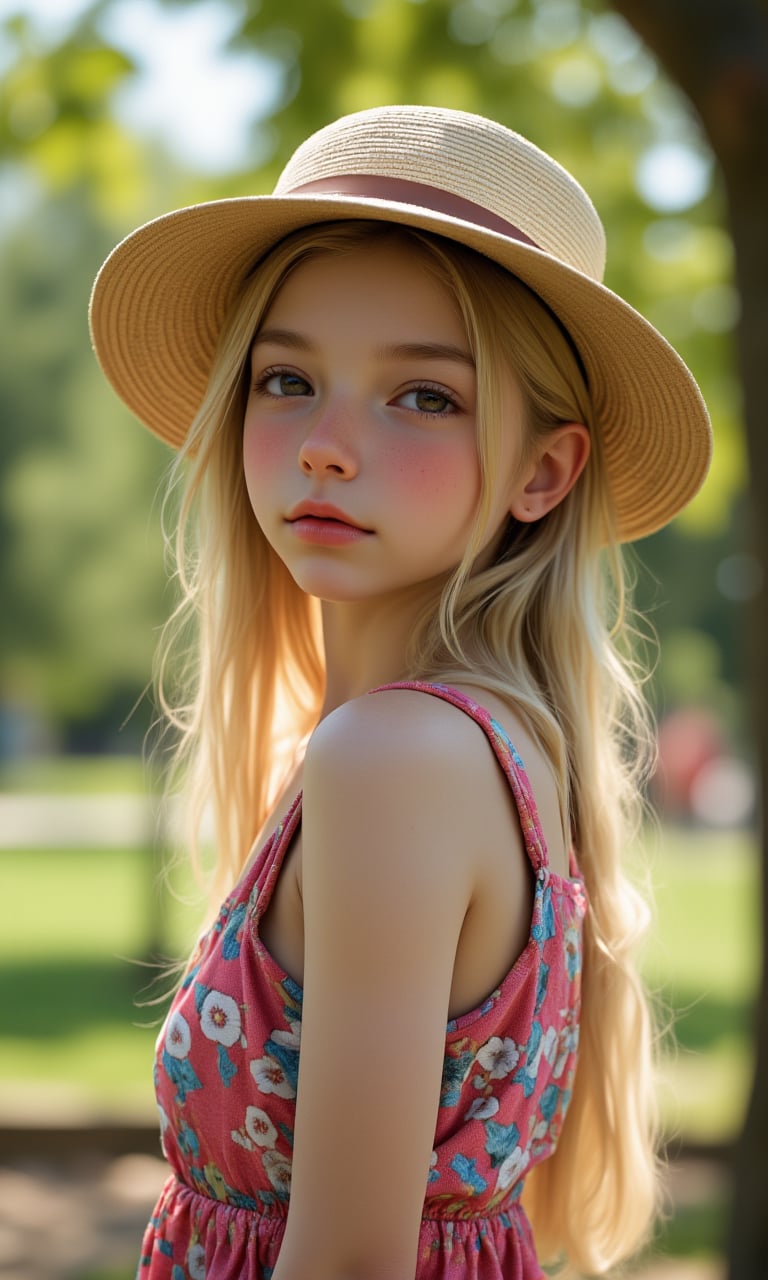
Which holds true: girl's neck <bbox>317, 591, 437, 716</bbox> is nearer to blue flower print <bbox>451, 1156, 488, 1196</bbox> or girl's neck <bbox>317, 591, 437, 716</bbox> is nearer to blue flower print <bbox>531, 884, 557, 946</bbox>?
blue flower print <bbox>531, 884, 557, 946</bbox>

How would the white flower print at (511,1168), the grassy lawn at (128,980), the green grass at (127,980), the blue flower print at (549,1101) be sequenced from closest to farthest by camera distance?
the white flower print at (511,1168) < the blue flower print at (549,1101) < the grassy lawn at (128,980) < the green grass at (127,980)

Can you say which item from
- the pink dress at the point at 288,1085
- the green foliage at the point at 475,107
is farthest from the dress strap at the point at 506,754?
the green foliage at the point at 475,107

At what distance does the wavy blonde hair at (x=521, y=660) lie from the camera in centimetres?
187

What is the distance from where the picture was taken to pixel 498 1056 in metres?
1.71

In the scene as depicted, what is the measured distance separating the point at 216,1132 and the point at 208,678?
0.74 metres

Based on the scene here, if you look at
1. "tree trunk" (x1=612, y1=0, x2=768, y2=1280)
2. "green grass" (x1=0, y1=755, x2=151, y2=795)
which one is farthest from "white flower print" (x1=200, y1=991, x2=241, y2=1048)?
"green grass" (x1=0, y1=755, x2=151, y2=795)

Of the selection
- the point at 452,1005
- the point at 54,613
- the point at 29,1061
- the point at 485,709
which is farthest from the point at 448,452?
the point at 54,613

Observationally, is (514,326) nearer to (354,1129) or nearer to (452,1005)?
(452,1005)

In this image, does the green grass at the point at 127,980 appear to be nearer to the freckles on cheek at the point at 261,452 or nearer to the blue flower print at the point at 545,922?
the blue flower print at the point at 545,922

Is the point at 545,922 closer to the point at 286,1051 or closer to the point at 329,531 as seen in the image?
the point at 286,1051

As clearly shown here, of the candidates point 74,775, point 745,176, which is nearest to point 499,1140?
point 745,176

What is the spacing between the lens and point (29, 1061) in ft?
28.3

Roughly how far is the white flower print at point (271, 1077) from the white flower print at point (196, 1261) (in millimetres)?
300

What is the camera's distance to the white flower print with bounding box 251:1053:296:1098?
1694 mm
